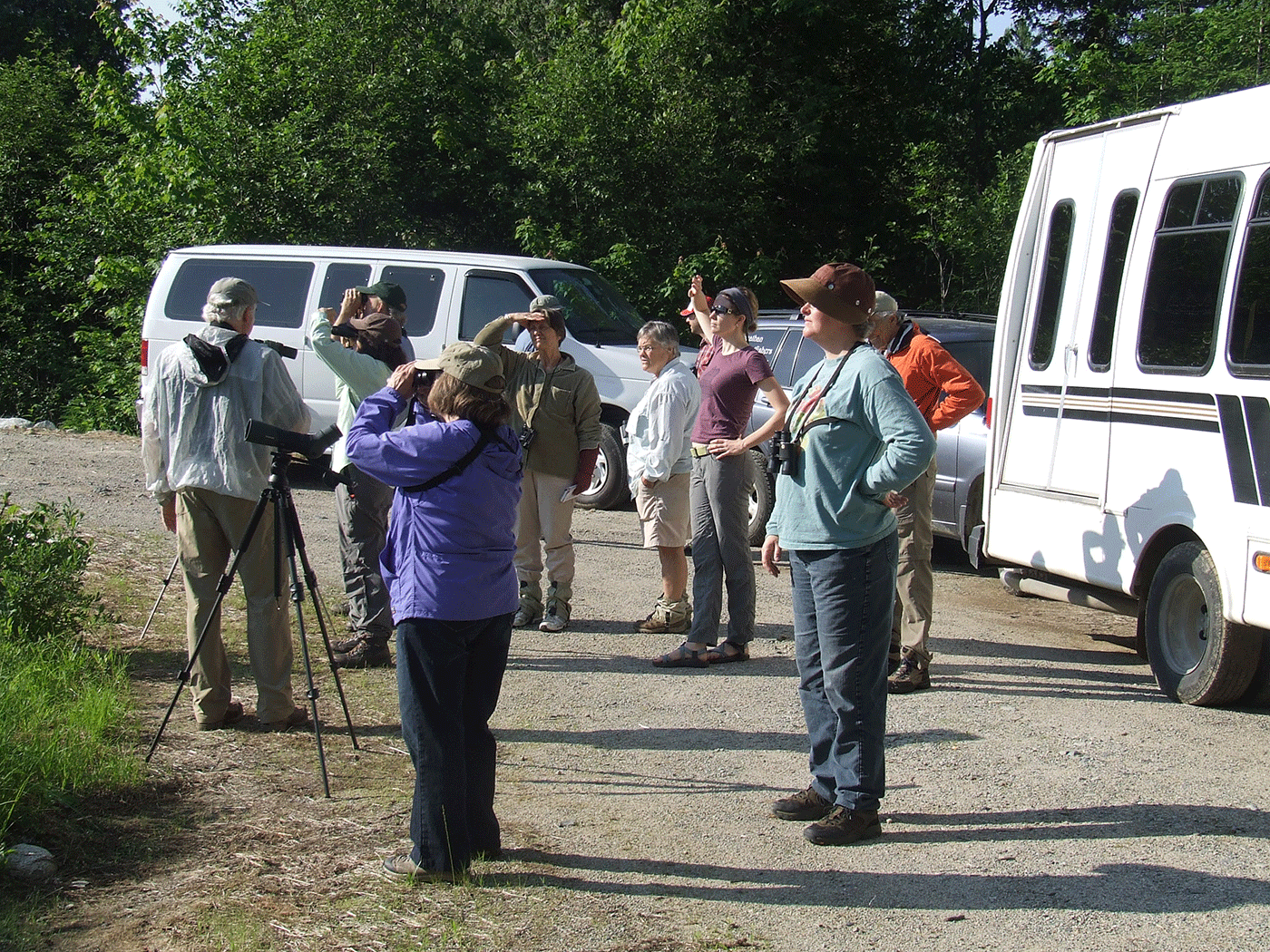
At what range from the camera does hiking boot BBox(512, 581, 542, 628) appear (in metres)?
7.57

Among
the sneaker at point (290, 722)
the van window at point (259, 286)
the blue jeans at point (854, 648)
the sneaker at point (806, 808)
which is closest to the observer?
the blue jeans at point (854, 648)

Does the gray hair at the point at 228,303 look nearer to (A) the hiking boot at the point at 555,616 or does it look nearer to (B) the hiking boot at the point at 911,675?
(A) the hiking boot at the point at 555,616

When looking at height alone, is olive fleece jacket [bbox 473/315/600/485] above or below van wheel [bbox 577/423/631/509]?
above

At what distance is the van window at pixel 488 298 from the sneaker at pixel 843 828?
7.82 metres

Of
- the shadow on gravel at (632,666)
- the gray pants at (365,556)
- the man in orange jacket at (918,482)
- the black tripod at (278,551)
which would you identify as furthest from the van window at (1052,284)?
the black tripod at (278,551)

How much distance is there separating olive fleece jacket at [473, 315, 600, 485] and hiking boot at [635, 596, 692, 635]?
95 centimetres

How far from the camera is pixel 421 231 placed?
680 inches

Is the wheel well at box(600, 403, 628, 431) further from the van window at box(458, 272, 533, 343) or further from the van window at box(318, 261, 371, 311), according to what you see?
the van window at box(318, 261, 371, 311)

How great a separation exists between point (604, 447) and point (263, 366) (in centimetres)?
638

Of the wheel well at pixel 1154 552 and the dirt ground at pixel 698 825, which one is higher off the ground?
the wheel well at pixel 1154 552

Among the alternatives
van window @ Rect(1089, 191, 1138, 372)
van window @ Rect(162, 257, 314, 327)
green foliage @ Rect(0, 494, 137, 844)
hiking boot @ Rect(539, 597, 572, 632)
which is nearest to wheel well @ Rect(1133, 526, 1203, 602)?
van window @ Rect(1089, 191, 1138, 372)

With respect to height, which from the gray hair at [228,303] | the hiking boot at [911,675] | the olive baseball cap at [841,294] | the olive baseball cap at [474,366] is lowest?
the hiking boot at [911,675]

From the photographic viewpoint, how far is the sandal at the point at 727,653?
685 centimetres

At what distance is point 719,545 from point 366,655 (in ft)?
6.45
